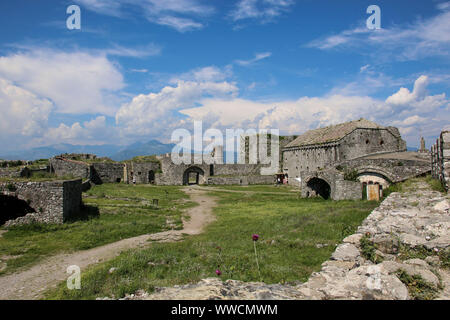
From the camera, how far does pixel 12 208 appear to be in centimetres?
1650

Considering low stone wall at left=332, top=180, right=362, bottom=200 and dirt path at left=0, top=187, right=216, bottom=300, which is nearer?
dirt path at left=0, top=187, right=216, bottom=300

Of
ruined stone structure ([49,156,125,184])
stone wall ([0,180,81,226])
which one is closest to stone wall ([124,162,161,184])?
ruined stone structure ([49,156,125,184])

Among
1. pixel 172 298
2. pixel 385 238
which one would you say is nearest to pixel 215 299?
pixel 172 298

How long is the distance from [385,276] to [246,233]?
9.06 meters

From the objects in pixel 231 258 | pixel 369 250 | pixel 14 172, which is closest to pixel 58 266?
pixel 231 258

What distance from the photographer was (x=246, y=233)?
45.5ft

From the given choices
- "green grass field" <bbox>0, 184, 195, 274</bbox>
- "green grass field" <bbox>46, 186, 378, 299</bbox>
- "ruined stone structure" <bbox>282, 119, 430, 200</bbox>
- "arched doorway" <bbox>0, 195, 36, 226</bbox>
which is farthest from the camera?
"ruined stone structure" <bbox>282, 119, 430, 200</bbox>

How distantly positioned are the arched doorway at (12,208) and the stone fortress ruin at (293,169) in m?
0.07

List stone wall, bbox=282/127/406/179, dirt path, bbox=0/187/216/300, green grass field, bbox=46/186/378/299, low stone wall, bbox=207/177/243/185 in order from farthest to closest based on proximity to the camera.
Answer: low stone wall, bbox=207/177/243/185 < stone wall, bbox=282/127/406/179 < dirt path, bbox=0/187/216/300 < green grass field, bbox=46/186/378/299

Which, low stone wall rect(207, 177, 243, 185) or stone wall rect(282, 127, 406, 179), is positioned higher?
stone wall rect(282, 127, 406, 179)

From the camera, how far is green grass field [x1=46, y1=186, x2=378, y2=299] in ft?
24.8

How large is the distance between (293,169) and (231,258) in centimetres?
3822

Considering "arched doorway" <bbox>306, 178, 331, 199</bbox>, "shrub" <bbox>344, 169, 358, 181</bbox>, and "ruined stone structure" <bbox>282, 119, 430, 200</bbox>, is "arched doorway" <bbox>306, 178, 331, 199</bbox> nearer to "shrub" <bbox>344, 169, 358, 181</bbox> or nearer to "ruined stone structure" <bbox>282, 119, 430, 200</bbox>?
"ruined stone structure" <bbox>282, 119, 430, 200</bbox>
